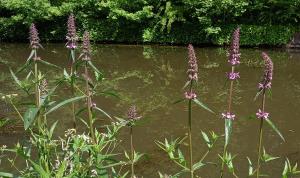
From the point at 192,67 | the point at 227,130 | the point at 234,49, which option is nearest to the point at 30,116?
the point at 192,67

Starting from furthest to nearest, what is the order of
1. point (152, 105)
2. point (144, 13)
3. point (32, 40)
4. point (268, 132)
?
point (144, 13), point (152, 105), point (268, 132), point (32, 40)

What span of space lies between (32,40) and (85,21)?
61.3 feet

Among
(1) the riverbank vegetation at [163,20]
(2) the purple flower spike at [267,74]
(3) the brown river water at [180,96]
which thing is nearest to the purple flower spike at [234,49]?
(2) the purple flower spike at [267,74]

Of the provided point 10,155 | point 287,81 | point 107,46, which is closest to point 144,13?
point 107,46

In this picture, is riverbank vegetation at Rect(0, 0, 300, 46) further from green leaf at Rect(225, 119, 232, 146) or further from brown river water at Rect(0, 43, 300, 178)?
green leaf at Rect(225, 119, 232, 146)

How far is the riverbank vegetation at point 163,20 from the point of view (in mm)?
18562

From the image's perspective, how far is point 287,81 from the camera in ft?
42.0

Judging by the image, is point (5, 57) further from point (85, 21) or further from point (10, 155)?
point (10, 155)

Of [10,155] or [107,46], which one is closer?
[10,155]

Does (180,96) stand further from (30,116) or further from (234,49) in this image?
(30,116)

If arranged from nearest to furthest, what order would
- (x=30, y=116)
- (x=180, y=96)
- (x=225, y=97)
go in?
(x=30, y=116) → (x=225, y=97) → (x=180, y=96)

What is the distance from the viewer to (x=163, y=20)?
19.2 meters

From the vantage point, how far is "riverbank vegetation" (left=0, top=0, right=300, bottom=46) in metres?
18.6

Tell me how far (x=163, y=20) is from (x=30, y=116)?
1697 cm
